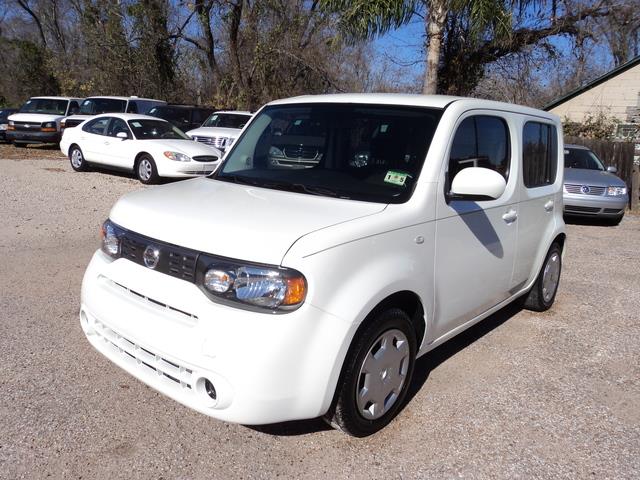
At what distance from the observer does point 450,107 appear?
3.57 m

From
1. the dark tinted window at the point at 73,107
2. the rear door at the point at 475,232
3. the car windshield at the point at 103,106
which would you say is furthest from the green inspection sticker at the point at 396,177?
the dark tinted window at the point at 73,107

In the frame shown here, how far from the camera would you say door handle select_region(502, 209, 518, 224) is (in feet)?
13.4

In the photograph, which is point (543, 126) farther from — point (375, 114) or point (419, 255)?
point (419, 255)

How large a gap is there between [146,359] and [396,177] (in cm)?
173

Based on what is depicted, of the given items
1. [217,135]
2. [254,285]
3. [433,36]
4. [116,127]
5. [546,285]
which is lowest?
[546,285]

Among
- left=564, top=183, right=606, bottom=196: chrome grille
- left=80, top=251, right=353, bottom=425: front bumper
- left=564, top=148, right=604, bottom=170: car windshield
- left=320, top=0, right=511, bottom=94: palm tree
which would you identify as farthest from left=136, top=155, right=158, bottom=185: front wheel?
left=80, top=251, right=353, bottom=425: front bumper

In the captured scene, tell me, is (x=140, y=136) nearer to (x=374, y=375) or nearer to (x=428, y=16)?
(x=428, y=16)

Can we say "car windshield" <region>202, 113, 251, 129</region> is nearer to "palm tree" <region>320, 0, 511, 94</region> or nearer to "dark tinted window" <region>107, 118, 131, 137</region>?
"dark tinted window" <region>107, 118, 131, 137</region>

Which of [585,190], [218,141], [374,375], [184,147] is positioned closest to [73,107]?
[218,141]

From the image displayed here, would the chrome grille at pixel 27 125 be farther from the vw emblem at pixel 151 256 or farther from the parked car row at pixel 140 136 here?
the vw emblem at pixel 151 256

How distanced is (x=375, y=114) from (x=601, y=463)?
7.96 ft

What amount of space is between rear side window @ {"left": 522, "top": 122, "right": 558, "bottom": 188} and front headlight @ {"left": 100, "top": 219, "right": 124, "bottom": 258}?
3.01 m

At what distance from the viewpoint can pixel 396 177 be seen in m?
3.37

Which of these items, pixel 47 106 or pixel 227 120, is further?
pixel 47 106
